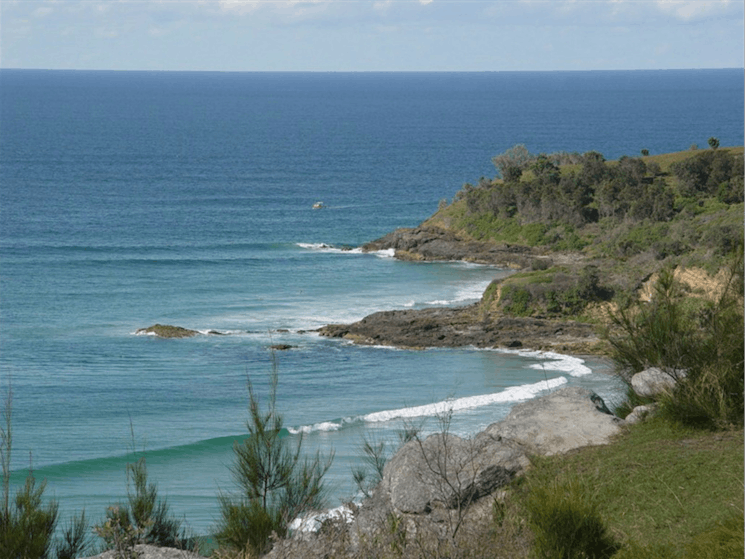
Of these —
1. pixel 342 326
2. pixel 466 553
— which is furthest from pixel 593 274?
pixel 466 553

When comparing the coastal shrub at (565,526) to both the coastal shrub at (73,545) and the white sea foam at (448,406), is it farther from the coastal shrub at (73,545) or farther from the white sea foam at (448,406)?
the white sea foam at (448,406)

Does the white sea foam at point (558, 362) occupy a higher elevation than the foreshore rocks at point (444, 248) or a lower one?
lower

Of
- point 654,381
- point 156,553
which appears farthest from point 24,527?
point 654,381

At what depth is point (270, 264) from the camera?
64938 mm

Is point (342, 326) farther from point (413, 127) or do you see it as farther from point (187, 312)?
point (413, 127)

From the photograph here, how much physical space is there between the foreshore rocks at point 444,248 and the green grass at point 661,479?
1667 inches

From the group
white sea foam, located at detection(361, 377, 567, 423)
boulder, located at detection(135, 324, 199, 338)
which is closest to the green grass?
white sea foam, located at detection(361, 377, 567, 423)

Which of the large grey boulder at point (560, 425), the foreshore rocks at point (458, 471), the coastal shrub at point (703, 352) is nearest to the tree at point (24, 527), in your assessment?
the foreshore rocks at point (458, 471)

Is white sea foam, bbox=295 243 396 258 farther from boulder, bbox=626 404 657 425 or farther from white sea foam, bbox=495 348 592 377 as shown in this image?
boulder, bbox=626 404 657 425

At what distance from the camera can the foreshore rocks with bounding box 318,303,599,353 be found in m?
42.2

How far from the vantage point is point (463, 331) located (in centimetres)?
4459

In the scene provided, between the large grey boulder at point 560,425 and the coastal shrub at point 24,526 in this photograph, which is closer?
the coastal shrub at point 24,526

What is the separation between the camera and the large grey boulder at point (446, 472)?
48.1ft

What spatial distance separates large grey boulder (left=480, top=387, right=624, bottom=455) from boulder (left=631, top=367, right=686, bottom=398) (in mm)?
728
